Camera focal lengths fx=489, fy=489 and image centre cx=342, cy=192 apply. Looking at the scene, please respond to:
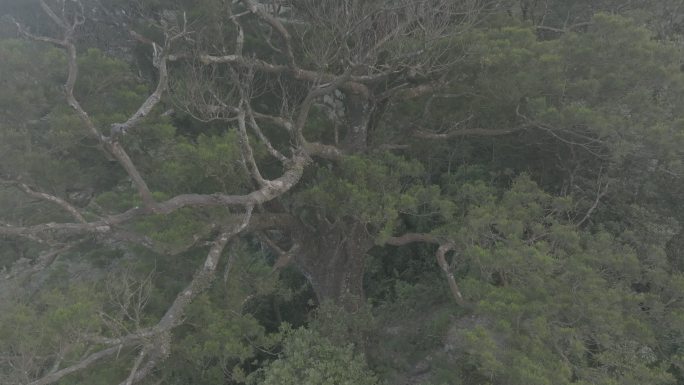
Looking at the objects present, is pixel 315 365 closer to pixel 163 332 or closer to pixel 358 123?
pixel 163 332

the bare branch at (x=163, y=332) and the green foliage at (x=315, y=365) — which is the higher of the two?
the bare branch at (x=163, y=332)

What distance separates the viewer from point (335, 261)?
8.55 m

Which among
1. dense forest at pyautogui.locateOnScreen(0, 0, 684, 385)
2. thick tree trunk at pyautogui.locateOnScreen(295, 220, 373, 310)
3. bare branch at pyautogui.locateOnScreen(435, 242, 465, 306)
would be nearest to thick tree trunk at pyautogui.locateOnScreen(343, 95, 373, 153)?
dense forest at pyautogui.locateOnScreen(0, 0, 684, 385)

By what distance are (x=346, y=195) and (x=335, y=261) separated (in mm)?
2234

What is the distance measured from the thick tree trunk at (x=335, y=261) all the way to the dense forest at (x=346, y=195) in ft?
0.13

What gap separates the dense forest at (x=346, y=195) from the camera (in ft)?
16.3

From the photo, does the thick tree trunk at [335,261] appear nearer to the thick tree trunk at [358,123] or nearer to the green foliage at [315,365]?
the thick tree trunk at [358,123]

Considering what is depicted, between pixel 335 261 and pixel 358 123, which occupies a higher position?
pixel 358 123

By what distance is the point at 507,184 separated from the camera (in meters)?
8.16

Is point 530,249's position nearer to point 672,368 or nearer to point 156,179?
point 672,368

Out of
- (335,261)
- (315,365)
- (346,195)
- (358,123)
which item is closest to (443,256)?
(346,195)

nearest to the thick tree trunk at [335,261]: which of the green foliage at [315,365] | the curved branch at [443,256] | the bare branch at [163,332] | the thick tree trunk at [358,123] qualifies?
the curved branch at [443,256]

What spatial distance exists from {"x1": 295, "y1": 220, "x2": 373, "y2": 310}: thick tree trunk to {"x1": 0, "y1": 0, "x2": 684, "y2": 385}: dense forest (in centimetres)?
4

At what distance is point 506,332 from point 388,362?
121 inches
